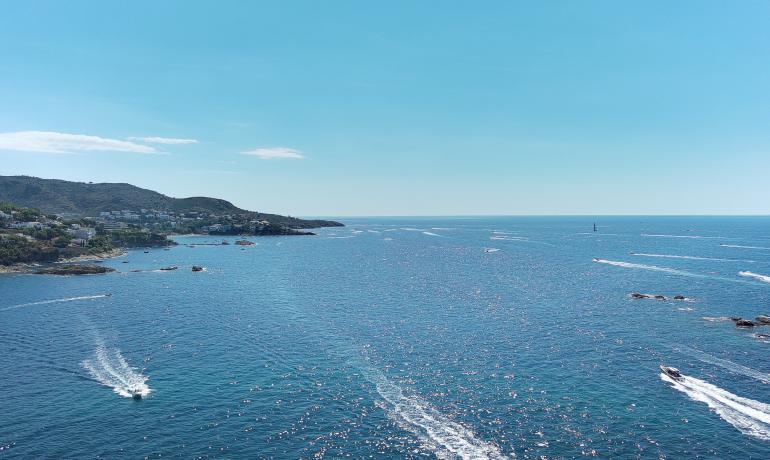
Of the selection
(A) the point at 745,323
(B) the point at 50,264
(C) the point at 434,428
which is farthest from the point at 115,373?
(B) the point at 50,264

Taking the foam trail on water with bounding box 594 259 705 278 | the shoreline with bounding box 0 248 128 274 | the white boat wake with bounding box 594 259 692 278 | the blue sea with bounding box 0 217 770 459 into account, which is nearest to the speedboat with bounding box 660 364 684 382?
the blue sea with bounding box 0 217 770 459

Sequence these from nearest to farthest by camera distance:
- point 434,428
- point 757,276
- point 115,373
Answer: point 434,428 < point 115,373 < point 757,276

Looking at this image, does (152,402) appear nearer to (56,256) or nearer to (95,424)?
(95,424)

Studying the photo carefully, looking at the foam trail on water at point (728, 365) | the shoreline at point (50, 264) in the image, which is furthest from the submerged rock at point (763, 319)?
the shoreline at point (50, 264)

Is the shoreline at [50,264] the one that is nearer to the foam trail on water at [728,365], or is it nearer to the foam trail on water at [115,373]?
the foam trail on water at [115,373]

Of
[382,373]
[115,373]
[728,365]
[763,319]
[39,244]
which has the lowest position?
[115,373]

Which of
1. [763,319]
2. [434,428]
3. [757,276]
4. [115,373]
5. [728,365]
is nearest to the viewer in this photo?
[434,428]

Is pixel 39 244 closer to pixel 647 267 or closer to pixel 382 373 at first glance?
pixel 382 373

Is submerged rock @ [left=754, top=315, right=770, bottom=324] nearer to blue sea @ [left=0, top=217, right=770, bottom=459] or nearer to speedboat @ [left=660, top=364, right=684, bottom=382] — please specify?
blue sea @ [left=0, top=217, right=770, bottom=459]

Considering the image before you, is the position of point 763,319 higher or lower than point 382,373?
higher
